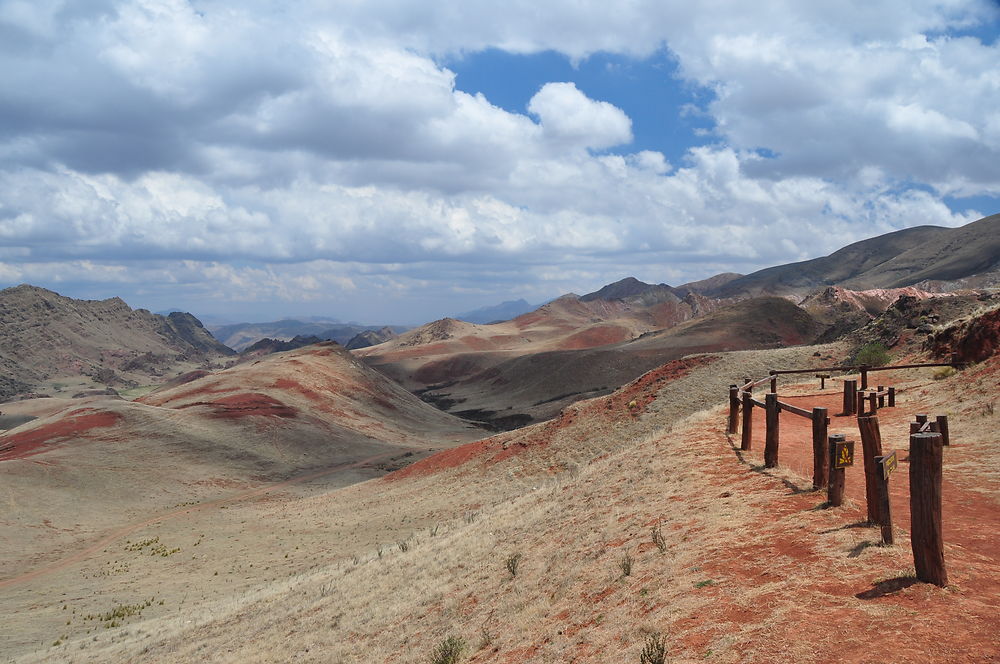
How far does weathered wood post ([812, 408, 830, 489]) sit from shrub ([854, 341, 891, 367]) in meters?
25.1

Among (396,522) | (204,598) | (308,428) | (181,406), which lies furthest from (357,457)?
(204,598)

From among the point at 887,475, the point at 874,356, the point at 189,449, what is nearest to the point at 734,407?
the point at 887,475

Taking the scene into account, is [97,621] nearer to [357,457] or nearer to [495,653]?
[495,653]

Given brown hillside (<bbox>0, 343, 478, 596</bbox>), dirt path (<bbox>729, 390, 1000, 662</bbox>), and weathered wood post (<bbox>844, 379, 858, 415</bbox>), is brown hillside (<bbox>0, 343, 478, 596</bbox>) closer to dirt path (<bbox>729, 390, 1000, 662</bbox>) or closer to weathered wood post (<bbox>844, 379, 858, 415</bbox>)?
weathered wood post (<bbox>844, 379, 858, 415</bbox>)

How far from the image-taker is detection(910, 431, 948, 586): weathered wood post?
6.71 m

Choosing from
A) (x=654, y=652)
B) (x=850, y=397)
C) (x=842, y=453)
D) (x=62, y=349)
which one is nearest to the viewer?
(x=654, y=652)

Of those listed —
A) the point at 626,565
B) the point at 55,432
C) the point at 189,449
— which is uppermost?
the point at 626,565

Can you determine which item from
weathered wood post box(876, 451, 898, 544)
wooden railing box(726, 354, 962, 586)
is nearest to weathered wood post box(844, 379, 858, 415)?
wooden railing box(726, 354, 962, 586)

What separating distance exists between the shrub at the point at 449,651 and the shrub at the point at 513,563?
7.95ft

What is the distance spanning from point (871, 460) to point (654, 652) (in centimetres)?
403

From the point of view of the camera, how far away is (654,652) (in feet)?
22.4

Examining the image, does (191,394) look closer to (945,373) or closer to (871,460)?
(945,373)

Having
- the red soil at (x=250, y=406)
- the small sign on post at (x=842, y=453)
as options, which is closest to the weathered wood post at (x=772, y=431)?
the small sign on post at (x=842, y=453)

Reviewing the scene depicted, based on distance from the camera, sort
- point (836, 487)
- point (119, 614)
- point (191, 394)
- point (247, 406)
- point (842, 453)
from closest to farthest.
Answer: point (842, 453) < point (836, 487) < point (119, 614) < point (247, 406) < point (191, 394)
